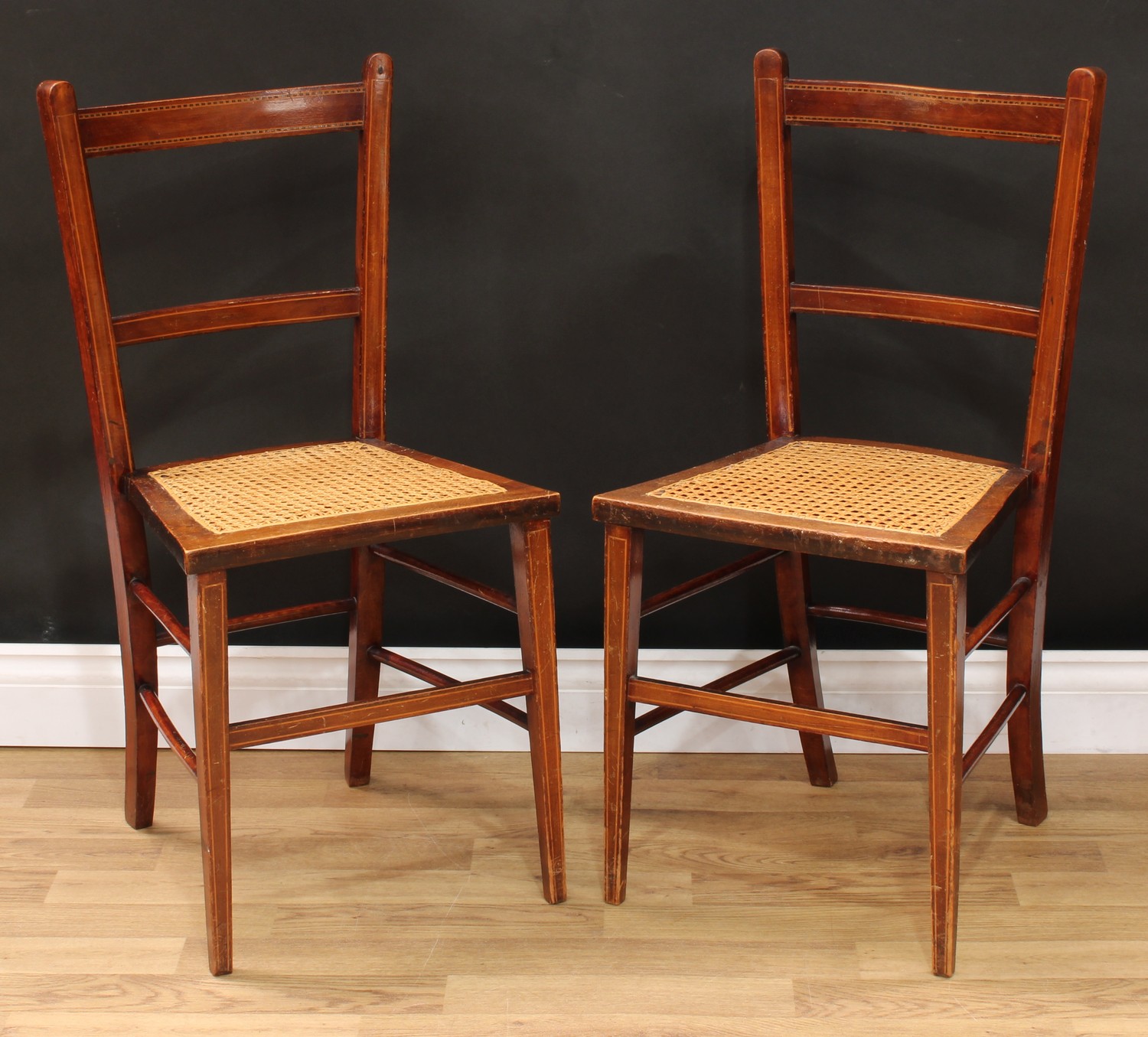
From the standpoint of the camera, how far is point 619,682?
1.64m

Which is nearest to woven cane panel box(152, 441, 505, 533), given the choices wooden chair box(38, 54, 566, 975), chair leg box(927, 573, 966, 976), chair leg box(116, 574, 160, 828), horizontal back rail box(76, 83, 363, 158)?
wooden chair box(38, 54, 566, 975)

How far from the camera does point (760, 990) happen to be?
5.03 ft

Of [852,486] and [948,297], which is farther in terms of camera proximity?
[948,297]

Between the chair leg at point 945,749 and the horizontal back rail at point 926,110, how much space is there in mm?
582

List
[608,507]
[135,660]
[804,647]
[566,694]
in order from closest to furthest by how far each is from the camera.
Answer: [608,507] < [135,660] < [804,647] < [566,694]

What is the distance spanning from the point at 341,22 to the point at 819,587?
1.09 metres

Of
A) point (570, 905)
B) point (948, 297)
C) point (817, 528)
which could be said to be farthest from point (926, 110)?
point (570, 905)

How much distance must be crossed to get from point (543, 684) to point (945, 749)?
478 mm

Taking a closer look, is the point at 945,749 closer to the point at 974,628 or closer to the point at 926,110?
the point at 974,628

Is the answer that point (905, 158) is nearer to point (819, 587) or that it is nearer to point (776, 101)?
point (776, 101)

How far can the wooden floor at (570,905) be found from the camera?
4.93 feet

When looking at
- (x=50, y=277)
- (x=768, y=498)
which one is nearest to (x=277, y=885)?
(x=768, y=498)

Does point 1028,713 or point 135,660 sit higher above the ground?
point 135,660

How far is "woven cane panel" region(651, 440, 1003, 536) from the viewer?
1.50m
